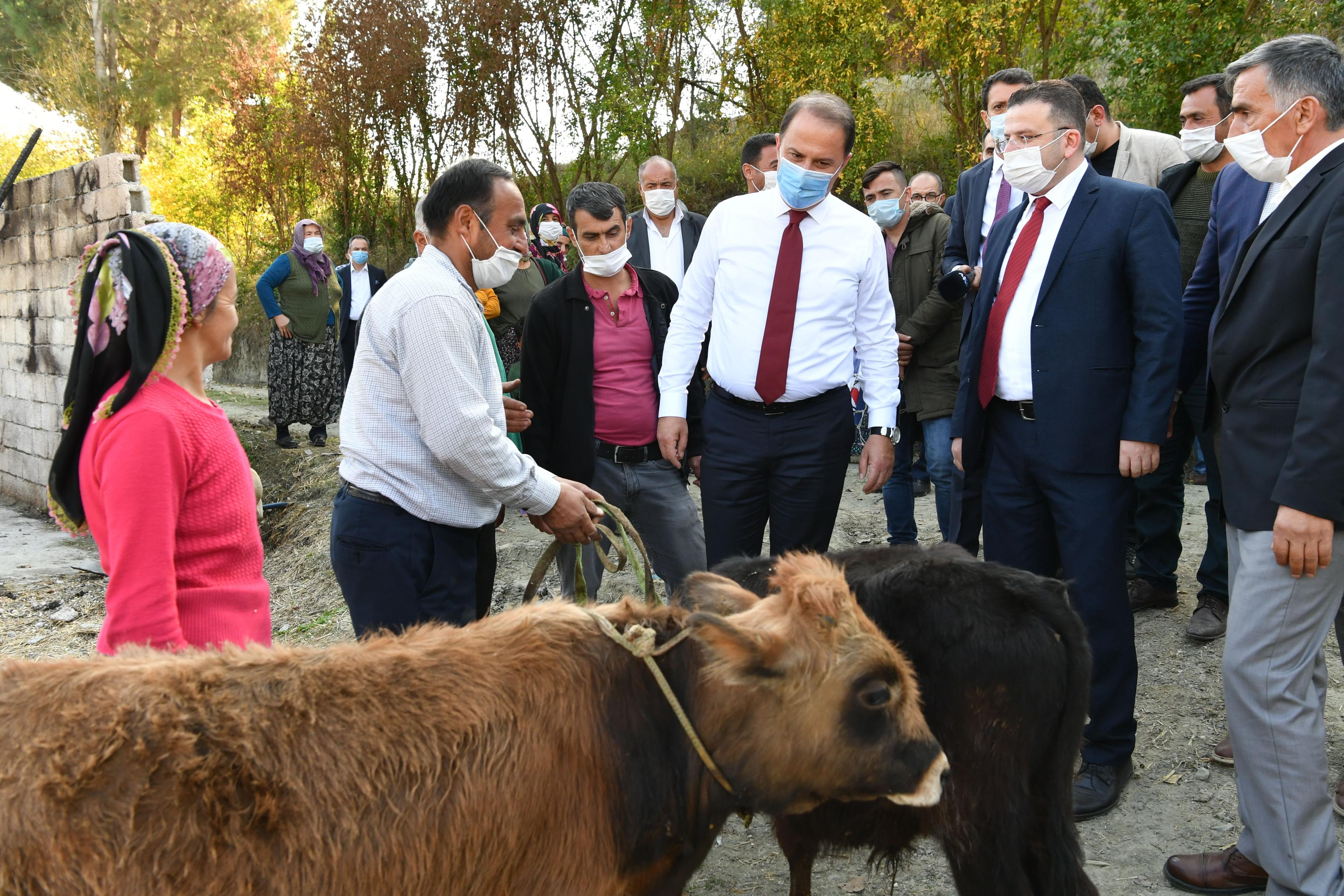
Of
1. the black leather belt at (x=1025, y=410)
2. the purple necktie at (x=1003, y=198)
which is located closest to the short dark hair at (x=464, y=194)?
the black leather belt at (x=1025, y=410)

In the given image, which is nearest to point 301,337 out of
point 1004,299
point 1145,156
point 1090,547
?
point 1145,156

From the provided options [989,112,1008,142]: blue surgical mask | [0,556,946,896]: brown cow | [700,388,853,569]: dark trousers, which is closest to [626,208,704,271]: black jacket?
[989,112,1008,142]: blue surgical mask

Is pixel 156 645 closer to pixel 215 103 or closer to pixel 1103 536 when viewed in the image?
pixel 1103 536

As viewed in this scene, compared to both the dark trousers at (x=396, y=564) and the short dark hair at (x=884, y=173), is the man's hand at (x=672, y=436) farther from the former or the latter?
the short dark hair at (x=884, y=173)

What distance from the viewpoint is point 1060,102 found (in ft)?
12.7

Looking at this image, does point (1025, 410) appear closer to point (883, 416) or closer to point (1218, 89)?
point (883, 416)

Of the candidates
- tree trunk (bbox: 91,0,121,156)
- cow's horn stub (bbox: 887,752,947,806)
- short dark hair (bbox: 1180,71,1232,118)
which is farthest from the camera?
tree trunk (bbox: 91,0,121,156)

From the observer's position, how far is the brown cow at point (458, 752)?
1671 millimetres

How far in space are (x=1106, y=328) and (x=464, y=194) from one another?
95.7 inches

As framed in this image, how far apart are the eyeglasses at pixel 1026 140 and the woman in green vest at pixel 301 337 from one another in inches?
353

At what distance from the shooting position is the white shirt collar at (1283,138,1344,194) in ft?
9.64

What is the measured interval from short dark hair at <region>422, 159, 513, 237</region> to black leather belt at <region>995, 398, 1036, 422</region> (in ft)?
7.25

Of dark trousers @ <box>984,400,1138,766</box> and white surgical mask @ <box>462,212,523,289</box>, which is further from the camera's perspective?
dark trousers @ <box>984,400,1138,766</box>

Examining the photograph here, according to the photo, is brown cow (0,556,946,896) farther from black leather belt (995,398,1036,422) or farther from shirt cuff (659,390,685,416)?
shirt cuff (659,390,685,416)
